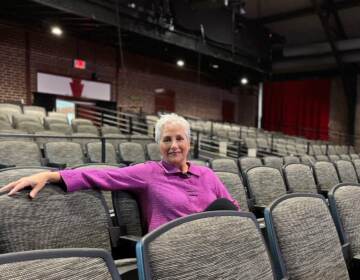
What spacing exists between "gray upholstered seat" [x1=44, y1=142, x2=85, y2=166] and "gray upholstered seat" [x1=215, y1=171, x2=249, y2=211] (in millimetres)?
1750

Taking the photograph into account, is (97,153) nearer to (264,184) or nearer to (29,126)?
(29,126)

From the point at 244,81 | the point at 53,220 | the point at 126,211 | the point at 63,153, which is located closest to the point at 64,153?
the point at 63,153

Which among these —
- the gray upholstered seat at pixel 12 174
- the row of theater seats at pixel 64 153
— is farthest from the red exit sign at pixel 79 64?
the gray upholstered seat at pixel 12 174

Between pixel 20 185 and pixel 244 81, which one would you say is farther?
pixel 244 81

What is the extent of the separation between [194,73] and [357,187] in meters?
10.7

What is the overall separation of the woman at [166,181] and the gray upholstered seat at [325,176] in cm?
218

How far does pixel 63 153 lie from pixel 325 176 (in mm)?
2782

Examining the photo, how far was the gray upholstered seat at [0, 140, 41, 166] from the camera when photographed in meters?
2.94

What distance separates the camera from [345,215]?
1684 millimetres

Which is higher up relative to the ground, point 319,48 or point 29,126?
point 319,48

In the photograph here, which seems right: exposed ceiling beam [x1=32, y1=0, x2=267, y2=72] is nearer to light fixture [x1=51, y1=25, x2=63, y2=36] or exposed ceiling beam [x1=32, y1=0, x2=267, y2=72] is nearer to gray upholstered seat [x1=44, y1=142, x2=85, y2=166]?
light fixture [x1=51, y1=25, x2=63, y2=36]

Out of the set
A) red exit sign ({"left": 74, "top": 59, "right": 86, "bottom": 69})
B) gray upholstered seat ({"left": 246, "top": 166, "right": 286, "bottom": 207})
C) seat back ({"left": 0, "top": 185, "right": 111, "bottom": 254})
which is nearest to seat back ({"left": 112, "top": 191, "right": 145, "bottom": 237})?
seat back ({"left": 0, "top": 185, "right": 111, "bottom": 254})

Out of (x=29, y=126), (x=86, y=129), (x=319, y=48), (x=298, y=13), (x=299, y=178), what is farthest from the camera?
(x=319, y=48)

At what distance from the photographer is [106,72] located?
964 centimetres
